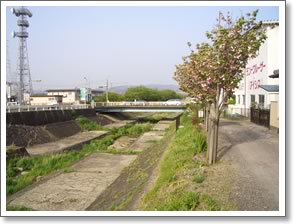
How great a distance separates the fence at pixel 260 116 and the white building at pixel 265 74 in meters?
0.63

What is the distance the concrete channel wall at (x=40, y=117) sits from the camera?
96.3 feet

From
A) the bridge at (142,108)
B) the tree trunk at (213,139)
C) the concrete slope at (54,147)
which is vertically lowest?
the concrete slope at (54,147)

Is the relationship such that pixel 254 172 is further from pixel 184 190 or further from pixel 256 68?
pixel 256 68

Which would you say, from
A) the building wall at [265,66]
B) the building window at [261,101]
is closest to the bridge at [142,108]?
the building wall at [265,66]

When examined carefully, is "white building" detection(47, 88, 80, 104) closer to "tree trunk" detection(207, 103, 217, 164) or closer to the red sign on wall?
the red sign on wall

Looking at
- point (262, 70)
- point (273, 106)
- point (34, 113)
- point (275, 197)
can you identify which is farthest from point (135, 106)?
point (275, 197)

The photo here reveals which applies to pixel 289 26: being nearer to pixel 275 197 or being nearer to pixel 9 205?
pixel 275 197

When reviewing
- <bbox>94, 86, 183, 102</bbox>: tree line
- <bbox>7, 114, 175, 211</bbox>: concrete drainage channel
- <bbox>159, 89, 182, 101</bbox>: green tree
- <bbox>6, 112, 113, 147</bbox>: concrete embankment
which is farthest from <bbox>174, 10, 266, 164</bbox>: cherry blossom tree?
<bbox>159, 89, 182, 101</bbox>: green tree

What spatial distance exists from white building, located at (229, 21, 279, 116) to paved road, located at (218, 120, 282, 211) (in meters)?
7.46

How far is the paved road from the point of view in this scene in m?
7.07

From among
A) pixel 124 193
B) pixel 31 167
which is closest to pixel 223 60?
pixel 124 193

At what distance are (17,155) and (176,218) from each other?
16.9 metres

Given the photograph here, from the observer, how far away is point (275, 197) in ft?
23.6

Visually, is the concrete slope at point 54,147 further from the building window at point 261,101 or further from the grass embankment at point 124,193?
the building window at point 261,101
